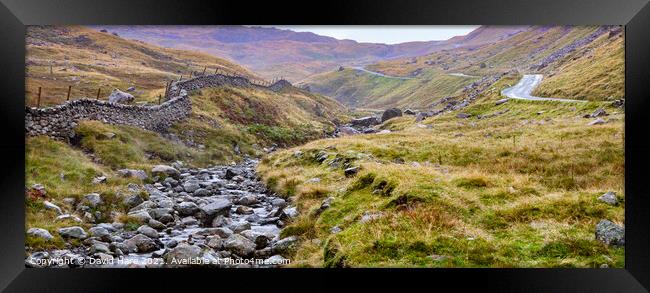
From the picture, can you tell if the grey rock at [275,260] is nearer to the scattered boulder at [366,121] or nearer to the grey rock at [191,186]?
the grey rock at [191,186]

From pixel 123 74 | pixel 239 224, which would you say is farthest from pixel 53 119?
pixel 239 224

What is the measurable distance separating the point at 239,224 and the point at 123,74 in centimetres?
634

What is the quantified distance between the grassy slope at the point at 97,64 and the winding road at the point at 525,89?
24.6 ft

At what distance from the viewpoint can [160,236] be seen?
1006cm

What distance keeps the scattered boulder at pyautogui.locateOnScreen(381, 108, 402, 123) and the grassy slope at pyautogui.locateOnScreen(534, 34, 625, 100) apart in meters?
3.81

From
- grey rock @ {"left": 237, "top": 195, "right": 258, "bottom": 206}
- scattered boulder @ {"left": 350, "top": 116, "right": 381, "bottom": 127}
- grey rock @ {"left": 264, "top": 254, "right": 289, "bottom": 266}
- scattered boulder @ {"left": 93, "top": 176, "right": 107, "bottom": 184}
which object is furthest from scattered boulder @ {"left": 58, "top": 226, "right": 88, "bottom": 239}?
scattered boulder @ {"left": 350, "top": 116, "right": 381, "bottom": 127}

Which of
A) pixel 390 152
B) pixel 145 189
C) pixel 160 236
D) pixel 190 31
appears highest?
pixel 190 31

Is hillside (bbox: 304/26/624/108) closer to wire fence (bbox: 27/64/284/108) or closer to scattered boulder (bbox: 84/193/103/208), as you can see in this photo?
wire fence (bbox: 27/64/284/108)

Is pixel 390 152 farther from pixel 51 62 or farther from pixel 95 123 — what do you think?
pixel 51 62

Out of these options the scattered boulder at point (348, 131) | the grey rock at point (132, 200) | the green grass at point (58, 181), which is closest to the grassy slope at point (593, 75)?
the scattered boulder at point (348, 131)

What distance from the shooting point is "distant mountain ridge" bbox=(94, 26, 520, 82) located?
33.7ft

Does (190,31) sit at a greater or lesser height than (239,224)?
greater
